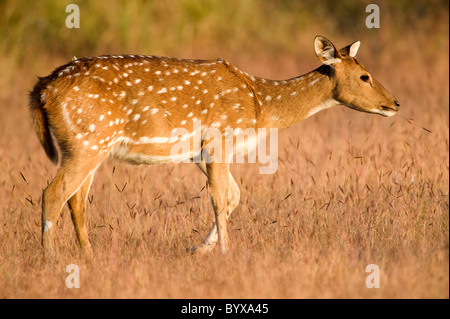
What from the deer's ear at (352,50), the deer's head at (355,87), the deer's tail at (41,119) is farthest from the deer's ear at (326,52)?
the deer's tail at (41,119)

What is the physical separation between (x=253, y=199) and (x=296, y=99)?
3.75ft

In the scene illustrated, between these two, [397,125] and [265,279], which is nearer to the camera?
[265,279]

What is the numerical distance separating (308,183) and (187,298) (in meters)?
3.18

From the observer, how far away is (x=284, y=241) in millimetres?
6641

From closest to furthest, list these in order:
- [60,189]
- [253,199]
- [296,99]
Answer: [60,189], [296,99], [253,199]

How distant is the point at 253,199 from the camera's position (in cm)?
793

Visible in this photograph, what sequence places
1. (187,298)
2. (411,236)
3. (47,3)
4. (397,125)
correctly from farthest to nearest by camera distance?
(47,3)
(397,125)
(411,236)
(187,298)

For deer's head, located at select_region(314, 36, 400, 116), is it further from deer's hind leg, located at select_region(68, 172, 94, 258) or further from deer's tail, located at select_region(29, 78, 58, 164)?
deer's tail, located at select_region(29, 78, 58, 164)

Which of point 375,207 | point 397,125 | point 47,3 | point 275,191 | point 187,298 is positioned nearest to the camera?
point 187,298

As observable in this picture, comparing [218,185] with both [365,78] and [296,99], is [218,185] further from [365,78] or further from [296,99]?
[365,78]

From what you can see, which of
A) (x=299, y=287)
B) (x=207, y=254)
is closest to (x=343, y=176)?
(x=207, y=254)

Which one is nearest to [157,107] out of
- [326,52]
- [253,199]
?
[253,199]

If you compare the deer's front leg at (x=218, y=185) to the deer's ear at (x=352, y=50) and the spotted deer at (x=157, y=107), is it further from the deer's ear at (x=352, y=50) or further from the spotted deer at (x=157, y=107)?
the deer's ear at (x=352, y=50)

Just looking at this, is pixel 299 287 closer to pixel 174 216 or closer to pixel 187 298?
pixel 187 298
